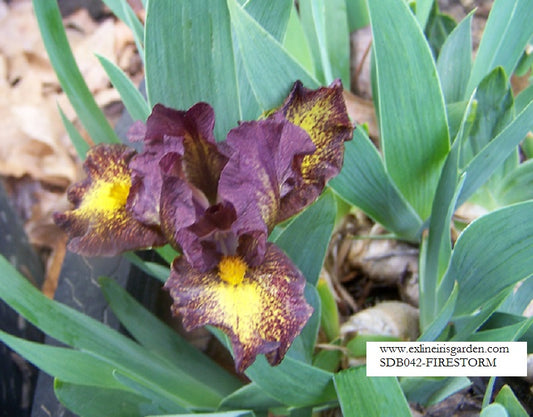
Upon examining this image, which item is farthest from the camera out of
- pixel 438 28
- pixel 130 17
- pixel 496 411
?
pixel 438 28

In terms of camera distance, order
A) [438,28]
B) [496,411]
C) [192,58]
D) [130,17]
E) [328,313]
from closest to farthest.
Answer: [496,411] → [192,58] → [130,17] → [328,313] → [438,28]

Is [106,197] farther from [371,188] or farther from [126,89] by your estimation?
[371,188]

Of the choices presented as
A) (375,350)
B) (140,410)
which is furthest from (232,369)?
→ (375,350)

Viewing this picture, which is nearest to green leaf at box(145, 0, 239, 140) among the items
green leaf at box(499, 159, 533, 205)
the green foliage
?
the green foliage

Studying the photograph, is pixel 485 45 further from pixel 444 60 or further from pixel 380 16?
pixel 380 16

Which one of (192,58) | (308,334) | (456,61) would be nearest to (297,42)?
(456,61)

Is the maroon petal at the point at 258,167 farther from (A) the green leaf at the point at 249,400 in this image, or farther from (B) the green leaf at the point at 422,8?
(B) the green leaf at the point at 422,8

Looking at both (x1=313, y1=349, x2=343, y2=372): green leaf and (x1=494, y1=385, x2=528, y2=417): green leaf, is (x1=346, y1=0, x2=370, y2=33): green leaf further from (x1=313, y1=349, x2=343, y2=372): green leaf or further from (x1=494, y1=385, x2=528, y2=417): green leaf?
(x1=494, y1=385, x2=528, y2=417): green leaf
